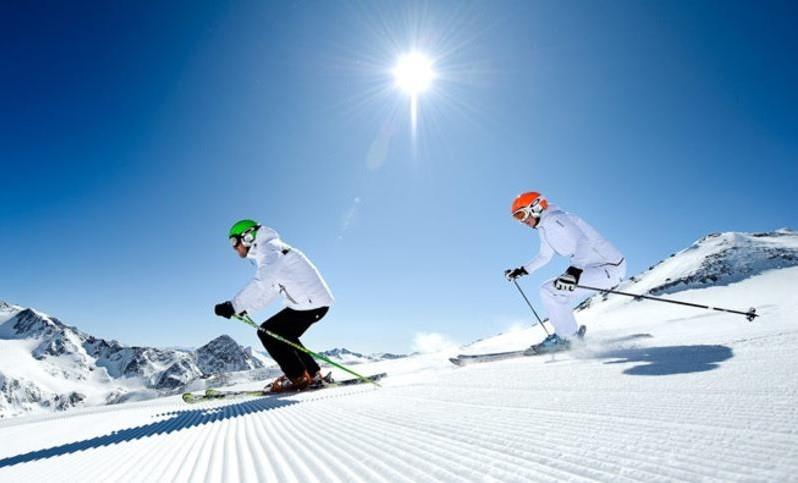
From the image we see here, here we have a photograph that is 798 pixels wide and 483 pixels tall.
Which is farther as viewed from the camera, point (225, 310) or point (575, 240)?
point (575, 240)

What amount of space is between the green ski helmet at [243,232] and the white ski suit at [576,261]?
4814 millimetres

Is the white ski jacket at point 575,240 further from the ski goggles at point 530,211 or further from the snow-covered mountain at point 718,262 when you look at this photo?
the snow-covered mountain at point 718,262

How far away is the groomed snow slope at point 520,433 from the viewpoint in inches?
57.7

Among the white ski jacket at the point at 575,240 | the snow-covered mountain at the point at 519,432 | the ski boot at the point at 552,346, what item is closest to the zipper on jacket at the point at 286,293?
the snow-covered mountain at the point at 519,432

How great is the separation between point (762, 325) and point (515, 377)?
288 centimetres

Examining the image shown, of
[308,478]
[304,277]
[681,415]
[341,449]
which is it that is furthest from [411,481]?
[304,277]

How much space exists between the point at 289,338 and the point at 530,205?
183 inches

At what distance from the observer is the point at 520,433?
6.60 ft

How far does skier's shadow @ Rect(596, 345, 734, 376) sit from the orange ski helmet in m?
3.42

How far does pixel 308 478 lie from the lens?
178 cm

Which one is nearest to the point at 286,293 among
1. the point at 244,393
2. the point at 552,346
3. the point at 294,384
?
the point at 294,384

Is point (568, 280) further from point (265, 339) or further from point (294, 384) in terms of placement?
point (265, 339)

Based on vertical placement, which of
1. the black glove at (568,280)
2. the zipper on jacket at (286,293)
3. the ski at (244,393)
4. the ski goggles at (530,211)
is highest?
the ski goggles at (530,211)

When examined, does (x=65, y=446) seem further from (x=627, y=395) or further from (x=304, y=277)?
(x=627, y=395)
